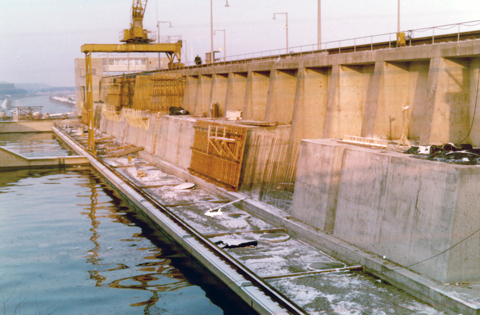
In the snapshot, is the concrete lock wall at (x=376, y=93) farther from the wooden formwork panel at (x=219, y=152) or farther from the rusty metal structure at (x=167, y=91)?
the rusty metal structure at (x=167, y=91)

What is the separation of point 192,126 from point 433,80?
715 inches

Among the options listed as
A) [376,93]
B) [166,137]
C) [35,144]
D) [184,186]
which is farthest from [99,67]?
[376,93]

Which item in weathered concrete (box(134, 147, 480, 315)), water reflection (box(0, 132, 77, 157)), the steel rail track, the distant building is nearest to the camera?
weathered concrete (box(134, 147, 480, 315))

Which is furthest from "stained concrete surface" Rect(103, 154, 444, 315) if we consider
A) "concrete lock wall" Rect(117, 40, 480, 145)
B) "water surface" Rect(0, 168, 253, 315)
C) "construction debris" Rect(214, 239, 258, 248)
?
"concrete lock wall" Rect(117, 40, 480, 145)

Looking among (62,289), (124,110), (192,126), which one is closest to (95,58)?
(124,110)

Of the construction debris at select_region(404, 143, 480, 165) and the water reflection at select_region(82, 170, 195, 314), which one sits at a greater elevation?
the construction debris at select_region(404, 143, 480, 165)

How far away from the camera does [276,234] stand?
17.7 meters

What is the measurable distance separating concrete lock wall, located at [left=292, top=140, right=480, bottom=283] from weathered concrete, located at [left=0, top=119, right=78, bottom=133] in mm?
68139

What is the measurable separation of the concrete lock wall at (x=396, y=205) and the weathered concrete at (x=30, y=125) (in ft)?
224

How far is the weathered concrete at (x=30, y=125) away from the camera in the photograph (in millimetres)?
74188

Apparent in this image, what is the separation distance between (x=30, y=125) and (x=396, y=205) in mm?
73669

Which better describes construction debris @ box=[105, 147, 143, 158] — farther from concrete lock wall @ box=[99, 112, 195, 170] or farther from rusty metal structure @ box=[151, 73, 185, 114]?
rusty metal structure @ box=[151, 73, 185, 114]

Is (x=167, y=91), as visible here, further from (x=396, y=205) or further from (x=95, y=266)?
(x=396, y=205)

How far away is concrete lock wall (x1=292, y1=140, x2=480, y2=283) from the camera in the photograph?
449 inches
